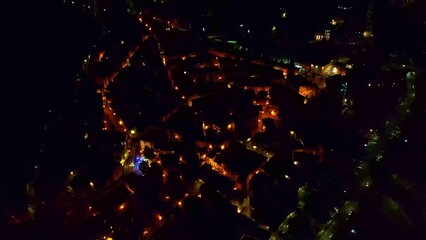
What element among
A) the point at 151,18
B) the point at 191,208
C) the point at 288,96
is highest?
the point at 151,18

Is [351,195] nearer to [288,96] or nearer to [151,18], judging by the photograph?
[288,96]

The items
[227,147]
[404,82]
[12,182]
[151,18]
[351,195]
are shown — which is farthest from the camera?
[151,18]

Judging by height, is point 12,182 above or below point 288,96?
below

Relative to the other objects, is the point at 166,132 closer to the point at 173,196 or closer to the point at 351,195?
the point at 173,196

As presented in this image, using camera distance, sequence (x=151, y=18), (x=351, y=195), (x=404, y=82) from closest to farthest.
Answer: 1. (x=351, y=195)
2. (x=404, y=82)
3. (x=151, y=18)

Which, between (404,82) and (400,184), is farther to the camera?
(404,82)

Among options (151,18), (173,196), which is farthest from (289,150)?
(151,18)
